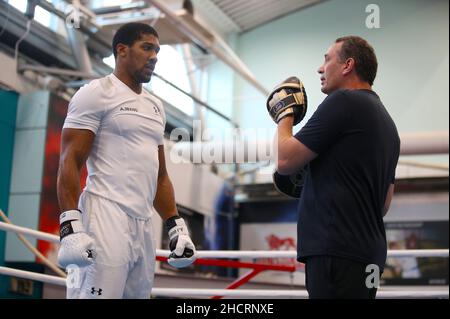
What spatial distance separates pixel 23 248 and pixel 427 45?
15.0 ft

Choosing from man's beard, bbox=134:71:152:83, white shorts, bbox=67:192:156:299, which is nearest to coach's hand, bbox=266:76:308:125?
man's beard, bbox=134:71:152:83

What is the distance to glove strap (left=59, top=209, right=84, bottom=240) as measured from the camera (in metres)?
2.18

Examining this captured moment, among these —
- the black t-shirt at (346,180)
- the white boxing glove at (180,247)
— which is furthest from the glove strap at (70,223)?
the black t-shirt at (346,180)

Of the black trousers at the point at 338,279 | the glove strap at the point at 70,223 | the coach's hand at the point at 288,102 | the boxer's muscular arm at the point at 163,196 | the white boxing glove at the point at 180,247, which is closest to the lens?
the black trousers at the point at 338,279

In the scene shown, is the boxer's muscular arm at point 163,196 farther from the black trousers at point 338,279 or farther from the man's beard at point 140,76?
the black trousers at point 338,279

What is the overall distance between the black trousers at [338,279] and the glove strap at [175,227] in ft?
2.10

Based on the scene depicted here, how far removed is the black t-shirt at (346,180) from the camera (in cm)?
207

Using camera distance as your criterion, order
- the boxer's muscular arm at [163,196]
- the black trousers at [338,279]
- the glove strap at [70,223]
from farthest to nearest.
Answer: the boxer's muscular arm at [163,196]
the glove strap at [70,223]
the black trousers at [338,279]

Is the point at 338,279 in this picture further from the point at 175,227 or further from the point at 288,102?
the point at 175,227

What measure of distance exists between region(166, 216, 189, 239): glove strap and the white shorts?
167 mm

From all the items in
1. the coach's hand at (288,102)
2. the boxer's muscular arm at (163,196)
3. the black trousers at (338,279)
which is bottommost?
the black trousers at (338,279)

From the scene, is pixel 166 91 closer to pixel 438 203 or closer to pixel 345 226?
pixel 345 226

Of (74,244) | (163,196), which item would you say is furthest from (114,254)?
(163,196)
